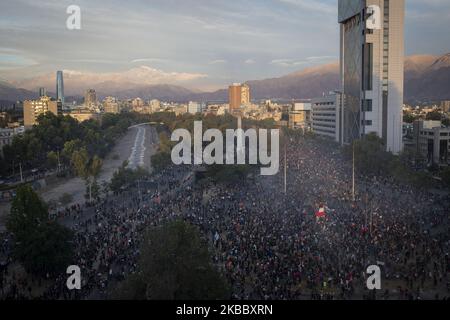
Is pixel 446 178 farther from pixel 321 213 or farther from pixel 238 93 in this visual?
pixel 238 93

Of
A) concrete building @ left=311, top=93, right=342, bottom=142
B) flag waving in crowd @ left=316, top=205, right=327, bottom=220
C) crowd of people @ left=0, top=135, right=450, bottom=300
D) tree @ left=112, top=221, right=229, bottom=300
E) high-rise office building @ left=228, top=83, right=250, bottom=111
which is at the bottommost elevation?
crowd of people @ left=0, top=135, right=450, bottom=300

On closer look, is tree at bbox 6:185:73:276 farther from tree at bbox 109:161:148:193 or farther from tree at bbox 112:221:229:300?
tree at bbox 109:161:148:193

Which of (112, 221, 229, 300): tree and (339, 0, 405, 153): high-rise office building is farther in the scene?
(339, 0, 405, 153): high-rise office building

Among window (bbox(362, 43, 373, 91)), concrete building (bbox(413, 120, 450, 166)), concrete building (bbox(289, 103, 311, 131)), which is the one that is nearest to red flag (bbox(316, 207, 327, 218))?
concrete building (bbox(413, 120, 450, 166))

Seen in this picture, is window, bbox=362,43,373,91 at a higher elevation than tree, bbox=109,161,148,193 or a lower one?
higher

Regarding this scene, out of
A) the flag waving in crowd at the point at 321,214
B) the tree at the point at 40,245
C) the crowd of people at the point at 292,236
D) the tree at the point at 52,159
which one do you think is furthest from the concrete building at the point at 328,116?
the tree at the point at 40,245

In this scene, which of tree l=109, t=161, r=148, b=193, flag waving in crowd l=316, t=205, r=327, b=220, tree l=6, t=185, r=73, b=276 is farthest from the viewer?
tree l=109, t=161, r=148, b=193

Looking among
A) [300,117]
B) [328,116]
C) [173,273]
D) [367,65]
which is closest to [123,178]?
[173,273]

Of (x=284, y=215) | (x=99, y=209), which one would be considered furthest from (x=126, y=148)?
(x=284, y=215)
